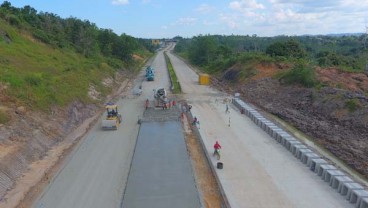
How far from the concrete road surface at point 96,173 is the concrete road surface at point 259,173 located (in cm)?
575

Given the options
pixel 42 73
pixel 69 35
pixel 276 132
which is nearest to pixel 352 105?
pixel 276 132

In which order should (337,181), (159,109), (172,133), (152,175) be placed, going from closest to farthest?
(337,181), (152,175), (172,133), (159,109)

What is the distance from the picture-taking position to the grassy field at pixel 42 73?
31.1m

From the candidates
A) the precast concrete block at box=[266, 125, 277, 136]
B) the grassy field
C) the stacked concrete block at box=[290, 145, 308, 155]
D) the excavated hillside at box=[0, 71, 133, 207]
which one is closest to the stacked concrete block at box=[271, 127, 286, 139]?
the precast concrete block at box=[266, 125, 277, 136]

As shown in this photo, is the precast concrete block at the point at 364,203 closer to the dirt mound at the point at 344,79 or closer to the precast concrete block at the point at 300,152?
the precast concrete block at the point at 300,152

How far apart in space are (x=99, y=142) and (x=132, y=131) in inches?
144

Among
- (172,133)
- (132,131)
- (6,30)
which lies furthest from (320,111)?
(6,30)

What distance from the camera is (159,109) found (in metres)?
37.5

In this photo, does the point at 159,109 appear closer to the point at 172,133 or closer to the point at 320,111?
the point at 172,133

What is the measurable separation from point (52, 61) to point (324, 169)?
1561 inches

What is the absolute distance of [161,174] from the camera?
21.0m

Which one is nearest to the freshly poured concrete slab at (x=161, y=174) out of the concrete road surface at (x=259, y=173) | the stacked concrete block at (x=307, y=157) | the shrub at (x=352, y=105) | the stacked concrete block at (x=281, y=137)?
the concrete road surface at (x=259, y=173)

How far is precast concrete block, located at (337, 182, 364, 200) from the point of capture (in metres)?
18.2

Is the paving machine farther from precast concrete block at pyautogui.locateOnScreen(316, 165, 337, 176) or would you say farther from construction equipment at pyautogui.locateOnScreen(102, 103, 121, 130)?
precast concrete block at pyautogui.locateOnScreen(316, 165, 337, 176)
